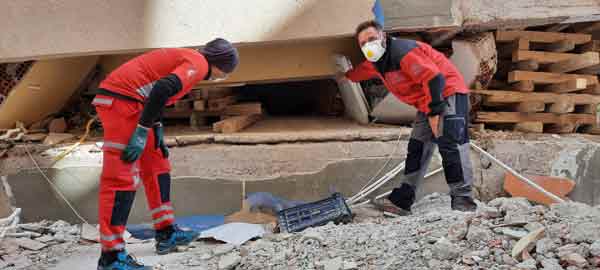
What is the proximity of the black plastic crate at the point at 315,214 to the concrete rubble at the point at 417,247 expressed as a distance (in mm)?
228

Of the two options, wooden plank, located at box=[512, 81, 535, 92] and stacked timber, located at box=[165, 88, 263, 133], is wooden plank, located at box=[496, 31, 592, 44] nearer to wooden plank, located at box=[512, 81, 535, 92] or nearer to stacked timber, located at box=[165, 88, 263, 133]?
wooden plank, located at box=[512, 81, 535, 92]

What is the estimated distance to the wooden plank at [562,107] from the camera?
4.05 m

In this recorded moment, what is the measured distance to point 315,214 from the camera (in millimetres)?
3346

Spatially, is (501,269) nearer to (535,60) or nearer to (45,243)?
(535,60)

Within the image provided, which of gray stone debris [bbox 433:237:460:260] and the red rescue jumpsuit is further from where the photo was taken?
the red rescue jumpsuit

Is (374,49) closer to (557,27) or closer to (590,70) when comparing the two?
(557,27)

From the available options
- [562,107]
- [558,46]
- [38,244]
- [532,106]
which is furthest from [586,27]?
[38,244]

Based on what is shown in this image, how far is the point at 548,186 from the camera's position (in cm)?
373

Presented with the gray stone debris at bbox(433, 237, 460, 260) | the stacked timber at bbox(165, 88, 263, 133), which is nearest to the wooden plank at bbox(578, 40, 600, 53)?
the gray stone debris at bbox(433, 237, 460, 260)

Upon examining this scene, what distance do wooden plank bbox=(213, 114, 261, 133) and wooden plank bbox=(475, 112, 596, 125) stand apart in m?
2.24

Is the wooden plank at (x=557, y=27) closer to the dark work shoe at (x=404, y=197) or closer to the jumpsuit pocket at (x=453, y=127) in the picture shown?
the jumpsuit pocket at (x=453, y=127)

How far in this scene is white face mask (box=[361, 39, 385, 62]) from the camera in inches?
117

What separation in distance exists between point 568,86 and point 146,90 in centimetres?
372

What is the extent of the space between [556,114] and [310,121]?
241 cm
